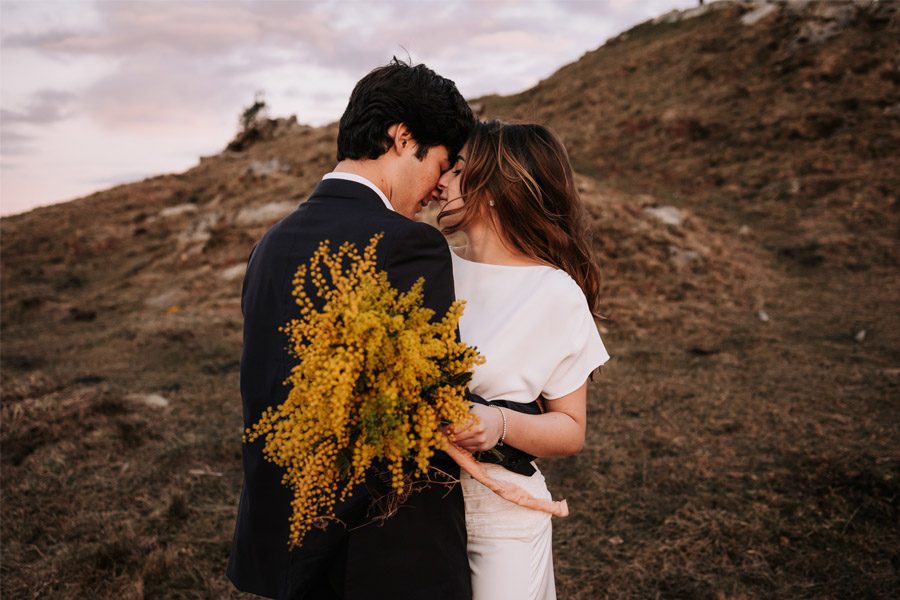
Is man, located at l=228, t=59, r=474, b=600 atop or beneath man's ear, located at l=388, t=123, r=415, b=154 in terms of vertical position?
beneath

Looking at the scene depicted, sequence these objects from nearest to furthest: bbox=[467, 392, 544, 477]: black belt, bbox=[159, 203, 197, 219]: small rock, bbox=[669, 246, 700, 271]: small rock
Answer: bbox=[467, 392, 544, 477]: black belt → bbox=[669, 246, 700, 271]: small rock → bbox=[159, 203, 197, 219]: small rock

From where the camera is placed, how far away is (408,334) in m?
1.39

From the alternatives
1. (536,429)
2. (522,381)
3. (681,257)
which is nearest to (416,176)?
(522,381)

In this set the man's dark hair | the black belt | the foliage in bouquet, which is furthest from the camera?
the man's dark hair

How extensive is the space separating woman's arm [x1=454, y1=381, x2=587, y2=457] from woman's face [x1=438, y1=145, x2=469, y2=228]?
0.90 m

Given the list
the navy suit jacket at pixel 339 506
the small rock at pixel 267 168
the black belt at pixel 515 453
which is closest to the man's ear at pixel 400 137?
the navy suit jacket at pixel 339 506

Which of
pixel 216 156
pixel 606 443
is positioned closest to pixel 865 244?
pixel 606 443

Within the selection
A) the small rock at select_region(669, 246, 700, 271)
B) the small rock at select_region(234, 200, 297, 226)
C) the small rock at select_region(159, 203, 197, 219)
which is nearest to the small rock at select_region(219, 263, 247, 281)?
the small rock at select_region(234, 200, 297, 226)

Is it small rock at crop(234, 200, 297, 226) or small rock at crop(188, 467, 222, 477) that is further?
small rock at crop(234, 200, 297, 226)

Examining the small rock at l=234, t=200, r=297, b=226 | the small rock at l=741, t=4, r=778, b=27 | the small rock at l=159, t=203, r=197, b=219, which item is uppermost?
the small rock at l=741, t=4, r=778, b=27

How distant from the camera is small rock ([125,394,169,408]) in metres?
7.22

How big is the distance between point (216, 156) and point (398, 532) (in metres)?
33.9

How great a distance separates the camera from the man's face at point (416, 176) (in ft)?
7.87

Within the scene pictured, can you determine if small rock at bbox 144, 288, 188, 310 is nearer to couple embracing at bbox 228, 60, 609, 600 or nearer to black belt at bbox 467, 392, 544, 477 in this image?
couple embracing at bbox 228, 60, 609, 600
